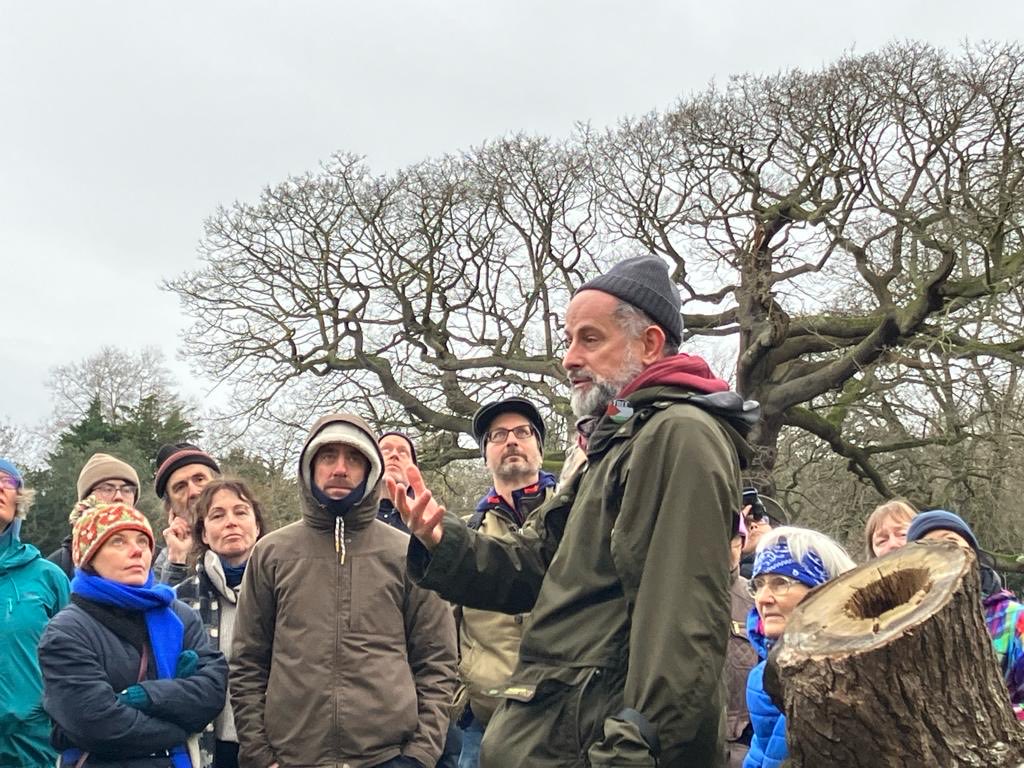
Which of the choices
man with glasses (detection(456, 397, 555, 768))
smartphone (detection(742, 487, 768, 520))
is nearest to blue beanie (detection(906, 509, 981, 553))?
smartphone (detection(742, 487, 768, 520))

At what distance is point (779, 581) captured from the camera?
12.2 ft

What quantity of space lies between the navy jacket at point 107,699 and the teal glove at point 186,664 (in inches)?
1.5

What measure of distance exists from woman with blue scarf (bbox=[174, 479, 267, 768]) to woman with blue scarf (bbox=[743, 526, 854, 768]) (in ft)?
7.47

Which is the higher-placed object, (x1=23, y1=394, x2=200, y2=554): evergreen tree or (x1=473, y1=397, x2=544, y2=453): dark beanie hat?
(x1=23, y1=394, x2=200, y2=554): evergreen tree

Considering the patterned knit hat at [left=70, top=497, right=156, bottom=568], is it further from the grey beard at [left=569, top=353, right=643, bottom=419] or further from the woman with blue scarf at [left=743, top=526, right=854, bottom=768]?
the woman with blue scarf at [left=743, top=526, right=854, bottom=768]

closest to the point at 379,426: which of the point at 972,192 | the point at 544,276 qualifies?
the point at 544,276

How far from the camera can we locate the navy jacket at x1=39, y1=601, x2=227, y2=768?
3814 mm

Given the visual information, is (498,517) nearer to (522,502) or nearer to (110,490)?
(522,502)

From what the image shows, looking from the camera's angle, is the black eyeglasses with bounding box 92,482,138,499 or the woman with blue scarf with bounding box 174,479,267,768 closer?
the woman with blue scarf with bounding box 174,479,267,768

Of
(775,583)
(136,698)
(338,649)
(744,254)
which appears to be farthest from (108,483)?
(744,254)

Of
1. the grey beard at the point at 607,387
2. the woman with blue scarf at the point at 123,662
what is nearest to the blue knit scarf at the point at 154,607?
the woman with blue scarf at the point at 123,662

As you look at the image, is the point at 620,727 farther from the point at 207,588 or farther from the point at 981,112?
the point at 981,112

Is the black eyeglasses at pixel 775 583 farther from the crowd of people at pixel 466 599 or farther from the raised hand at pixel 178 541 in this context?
the raised hand at pixel 178 541

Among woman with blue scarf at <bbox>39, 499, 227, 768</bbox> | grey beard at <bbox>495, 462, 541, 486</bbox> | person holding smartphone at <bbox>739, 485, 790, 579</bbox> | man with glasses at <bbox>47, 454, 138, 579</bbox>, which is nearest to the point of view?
woman with blue scarf at <bbox>39, 499, 227, 768</bbox>
